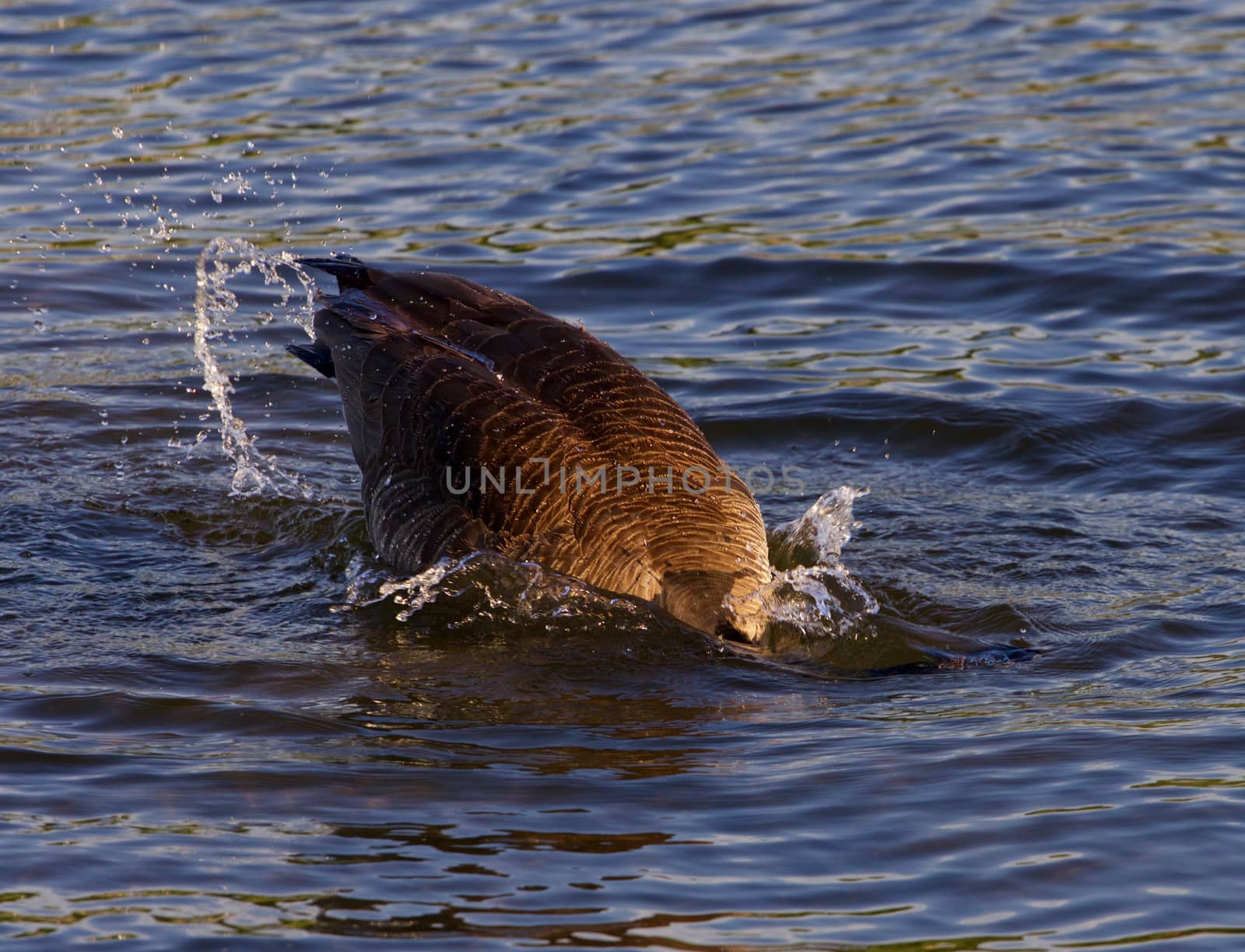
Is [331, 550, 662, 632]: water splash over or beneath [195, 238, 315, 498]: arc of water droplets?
beneath

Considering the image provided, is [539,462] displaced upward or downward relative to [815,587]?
upward

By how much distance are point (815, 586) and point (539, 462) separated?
1.20 meters

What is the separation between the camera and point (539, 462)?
6418mm

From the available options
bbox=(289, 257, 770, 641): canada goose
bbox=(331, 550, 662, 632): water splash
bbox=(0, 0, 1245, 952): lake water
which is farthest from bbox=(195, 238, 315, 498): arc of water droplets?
bbox=(331, 550, 662, 632): water splash

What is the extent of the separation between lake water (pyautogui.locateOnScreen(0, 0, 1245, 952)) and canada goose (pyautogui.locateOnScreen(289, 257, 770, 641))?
207 mm

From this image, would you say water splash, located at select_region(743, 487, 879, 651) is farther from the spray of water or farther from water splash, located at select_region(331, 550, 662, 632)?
water splash, located at select_region(331, 550, 662, 632)

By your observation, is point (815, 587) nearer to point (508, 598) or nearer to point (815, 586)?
point (815, 586)

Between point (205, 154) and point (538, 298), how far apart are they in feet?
13.5

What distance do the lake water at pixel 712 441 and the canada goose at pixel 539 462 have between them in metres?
0.21

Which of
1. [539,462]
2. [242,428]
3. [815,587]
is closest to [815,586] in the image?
[815,587]

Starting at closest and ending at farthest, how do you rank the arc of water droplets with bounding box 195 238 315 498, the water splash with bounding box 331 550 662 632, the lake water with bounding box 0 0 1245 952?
the lake water with bounding box 0 0 1245 952 < the water splash with bounding box 331 550 662 632 < the arc of water droplets with bounding box 195 238 315 498

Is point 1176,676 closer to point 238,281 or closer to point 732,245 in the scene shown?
point 732,245

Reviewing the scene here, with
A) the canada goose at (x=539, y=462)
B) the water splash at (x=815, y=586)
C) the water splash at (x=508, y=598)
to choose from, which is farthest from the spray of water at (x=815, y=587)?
the water splash at (x=508, y=598)

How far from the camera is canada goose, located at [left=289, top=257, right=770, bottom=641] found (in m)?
6.31
